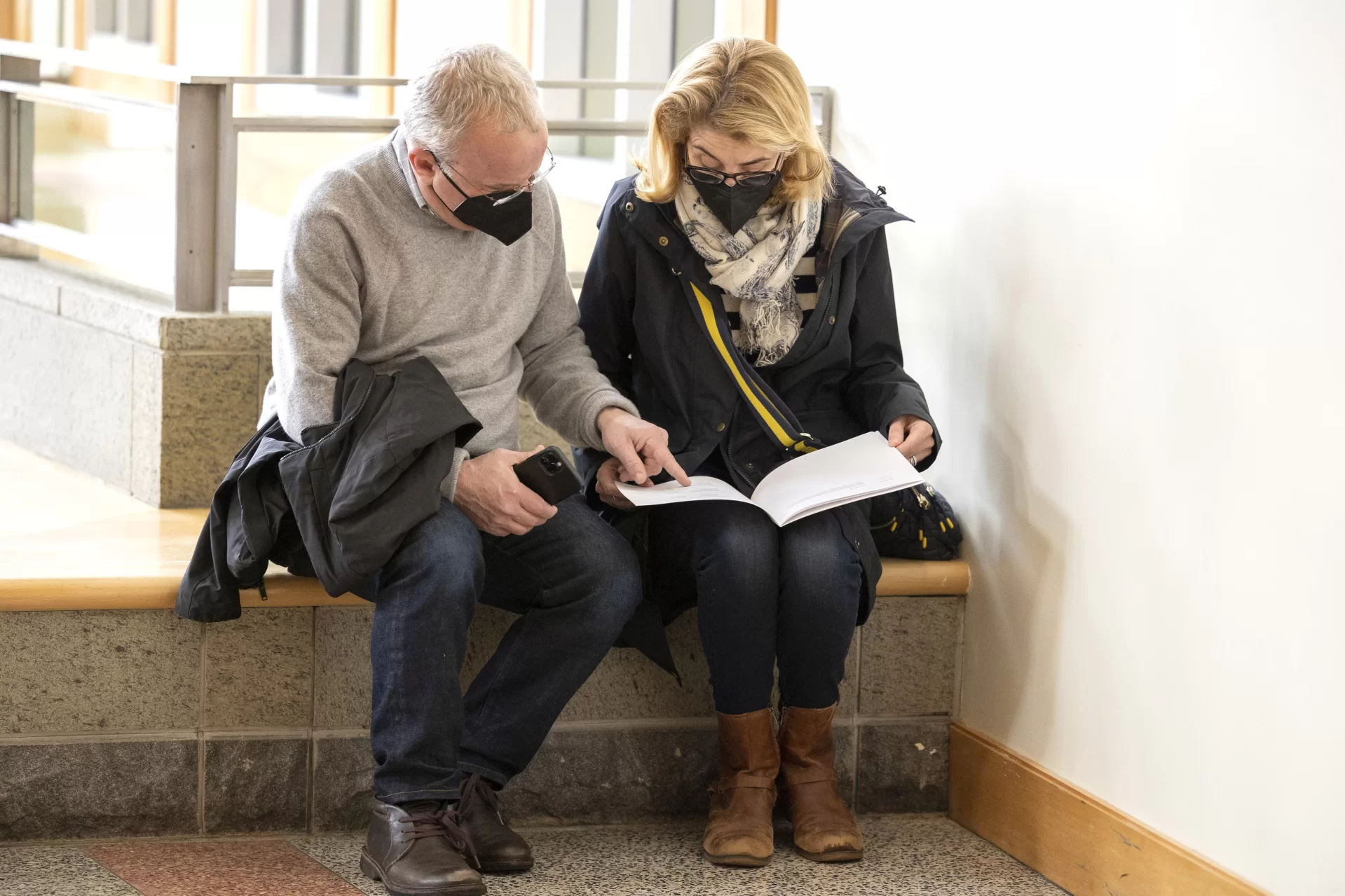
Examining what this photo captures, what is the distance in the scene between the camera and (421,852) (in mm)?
2113

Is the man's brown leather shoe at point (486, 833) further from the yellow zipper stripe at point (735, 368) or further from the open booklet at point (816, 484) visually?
the yellow zipper stripe at point (735, 368)

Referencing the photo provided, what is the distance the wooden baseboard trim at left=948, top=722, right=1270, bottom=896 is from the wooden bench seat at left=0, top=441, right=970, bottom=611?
0.31m

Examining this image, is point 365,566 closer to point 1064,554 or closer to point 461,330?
point 461,330

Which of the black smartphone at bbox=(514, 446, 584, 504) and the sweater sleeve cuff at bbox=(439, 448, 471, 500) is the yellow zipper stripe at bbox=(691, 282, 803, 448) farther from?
the sweater sleeve cuff at bbox=(439, 448, 471, 500)

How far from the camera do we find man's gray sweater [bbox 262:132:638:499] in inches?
85.2

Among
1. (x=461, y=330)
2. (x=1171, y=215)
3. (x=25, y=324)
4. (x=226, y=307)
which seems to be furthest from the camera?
(x=25, y=324)

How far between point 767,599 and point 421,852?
0.63 m

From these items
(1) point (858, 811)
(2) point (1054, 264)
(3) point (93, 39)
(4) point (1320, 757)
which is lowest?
(1) point (858, 811)

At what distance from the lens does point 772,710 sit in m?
2.61

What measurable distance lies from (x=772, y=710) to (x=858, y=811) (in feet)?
0.79

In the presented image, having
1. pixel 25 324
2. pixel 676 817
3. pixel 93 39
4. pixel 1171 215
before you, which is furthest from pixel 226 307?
pixel 93 39

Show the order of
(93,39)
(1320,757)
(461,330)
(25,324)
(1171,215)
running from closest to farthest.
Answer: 1. (1320,757)
2. (1171,215)
3. (461,330)
4. (25,324)
5. (93,39)

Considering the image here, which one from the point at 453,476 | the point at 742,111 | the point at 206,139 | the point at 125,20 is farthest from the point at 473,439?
the point at 125,20

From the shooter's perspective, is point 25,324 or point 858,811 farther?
point 25,324
